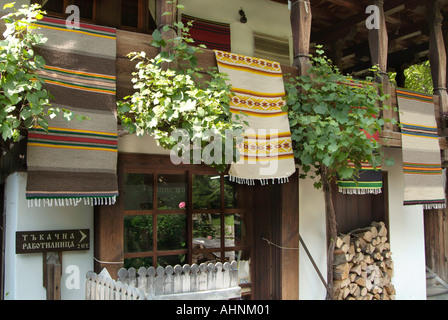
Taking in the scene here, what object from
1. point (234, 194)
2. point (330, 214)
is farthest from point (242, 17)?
point (330, 214)

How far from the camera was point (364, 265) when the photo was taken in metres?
5.73

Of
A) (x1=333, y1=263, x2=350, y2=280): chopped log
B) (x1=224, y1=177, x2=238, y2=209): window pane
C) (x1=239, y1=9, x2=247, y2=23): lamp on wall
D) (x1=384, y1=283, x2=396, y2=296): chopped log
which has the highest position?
(x1=239, y1=9, x2=247, y2=23): lamp on wall

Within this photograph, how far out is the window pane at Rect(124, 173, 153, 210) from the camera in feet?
15.0

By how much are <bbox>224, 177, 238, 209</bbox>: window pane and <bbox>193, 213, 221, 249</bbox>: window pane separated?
20 centimetres

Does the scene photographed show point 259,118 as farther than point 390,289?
No

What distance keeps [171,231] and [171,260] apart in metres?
0.32

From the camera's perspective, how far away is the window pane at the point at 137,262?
4531 millimetres

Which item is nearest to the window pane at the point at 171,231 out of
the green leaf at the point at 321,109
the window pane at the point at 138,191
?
the window pane at the point at 138,191

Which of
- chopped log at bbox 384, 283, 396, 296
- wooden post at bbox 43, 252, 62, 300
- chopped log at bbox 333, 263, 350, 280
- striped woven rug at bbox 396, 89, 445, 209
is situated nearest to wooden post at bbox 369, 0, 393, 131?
striped woven rug at bbox 396, 89, 445, 209

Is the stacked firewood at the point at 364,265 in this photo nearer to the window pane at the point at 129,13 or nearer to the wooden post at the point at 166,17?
the wooden post at the point at 166,17

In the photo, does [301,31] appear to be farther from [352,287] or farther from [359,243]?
[352,287]

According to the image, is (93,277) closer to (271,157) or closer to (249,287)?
(271,157)

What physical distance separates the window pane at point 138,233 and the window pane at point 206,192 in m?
0.63

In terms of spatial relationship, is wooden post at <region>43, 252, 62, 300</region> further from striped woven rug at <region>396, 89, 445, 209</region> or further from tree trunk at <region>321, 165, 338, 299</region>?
striped woven rug at <region>396, 89, 445, 209</region>
